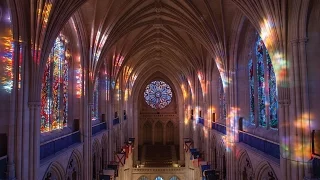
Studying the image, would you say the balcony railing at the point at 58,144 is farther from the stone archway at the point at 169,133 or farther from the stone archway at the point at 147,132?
the stone archway at the point at 169,133

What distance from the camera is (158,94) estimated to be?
45.3 metres

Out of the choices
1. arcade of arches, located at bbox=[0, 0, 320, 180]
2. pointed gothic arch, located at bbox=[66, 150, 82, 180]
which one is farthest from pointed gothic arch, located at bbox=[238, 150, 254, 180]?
pointed gothic arch, located at bbox=[66, 150, 82, 180]

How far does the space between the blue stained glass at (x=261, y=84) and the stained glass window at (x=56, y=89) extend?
1007 cm

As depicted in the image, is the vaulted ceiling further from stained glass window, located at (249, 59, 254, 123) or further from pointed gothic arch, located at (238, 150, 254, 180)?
pointed gothic arch, located at (238, 150, 254, 180)

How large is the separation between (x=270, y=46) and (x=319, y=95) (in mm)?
2559

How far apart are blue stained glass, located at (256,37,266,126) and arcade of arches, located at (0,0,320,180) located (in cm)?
5

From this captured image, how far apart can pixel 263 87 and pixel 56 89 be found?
10.3m

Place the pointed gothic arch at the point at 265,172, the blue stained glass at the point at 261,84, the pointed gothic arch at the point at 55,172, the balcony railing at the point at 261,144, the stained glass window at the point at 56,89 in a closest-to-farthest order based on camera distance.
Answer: the balcony railing at the point at 261,144 → the pointed gothic arch at the point at 265,172 → the pointed gothic arch at the point at 55,172 → the stained glass window at the point at 56,89 → the blue stained glass at the point at 261,84

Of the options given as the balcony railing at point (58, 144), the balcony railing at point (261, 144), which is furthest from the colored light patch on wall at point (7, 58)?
the balcony railing at point (261, 144)

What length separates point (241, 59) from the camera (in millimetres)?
17203

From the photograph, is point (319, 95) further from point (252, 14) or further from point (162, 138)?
point (162, 138)

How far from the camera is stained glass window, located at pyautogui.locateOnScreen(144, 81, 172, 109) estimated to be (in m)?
45.3

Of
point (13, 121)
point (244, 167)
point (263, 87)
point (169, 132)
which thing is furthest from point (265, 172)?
point (169, 132)

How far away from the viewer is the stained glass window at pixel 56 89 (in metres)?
14.0
